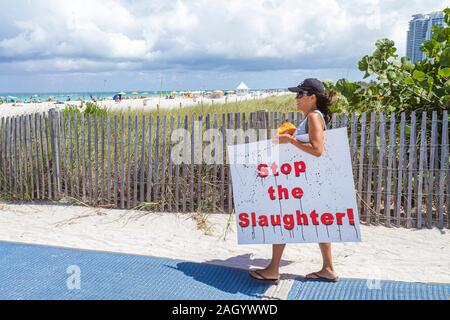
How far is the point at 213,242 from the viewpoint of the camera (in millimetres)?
5641

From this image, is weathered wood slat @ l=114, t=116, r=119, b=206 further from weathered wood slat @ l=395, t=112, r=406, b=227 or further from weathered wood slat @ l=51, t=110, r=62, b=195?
weathered wood slat @ l=395, t=112, r=406, b=227

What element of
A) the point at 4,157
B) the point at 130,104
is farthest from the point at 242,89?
the point at 4,157

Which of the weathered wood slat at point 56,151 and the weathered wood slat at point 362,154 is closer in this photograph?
the weathered wood slat at point 362,154

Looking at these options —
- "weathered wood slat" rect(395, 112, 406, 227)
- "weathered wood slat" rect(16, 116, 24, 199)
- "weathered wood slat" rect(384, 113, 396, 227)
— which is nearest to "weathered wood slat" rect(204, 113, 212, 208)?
"weathered wood slat" rect(384, 113, 396, 227)

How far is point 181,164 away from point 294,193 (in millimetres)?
3061

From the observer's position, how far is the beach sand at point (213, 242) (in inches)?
187

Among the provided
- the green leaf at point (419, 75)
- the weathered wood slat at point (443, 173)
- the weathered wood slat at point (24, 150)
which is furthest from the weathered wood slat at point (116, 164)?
the weathered wood slat at point (443, 173)

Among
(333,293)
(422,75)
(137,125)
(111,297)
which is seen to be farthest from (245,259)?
(422,75)

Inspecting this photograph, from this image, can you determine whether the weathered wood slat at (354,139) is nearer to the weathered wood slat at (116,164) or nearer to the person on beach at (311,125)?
the person on beach at (311,125)

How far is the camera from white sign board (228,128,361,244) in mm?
4094

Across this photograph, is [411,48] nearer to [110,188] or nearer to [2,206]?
[110,188]

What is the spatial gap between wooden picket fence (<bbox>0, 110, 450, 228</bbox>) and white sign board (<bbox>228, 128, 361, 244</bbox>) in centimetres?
230

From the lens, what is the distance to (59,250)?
17.0ft

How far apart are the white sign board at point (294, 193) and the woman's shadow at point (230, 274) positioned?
38cm
